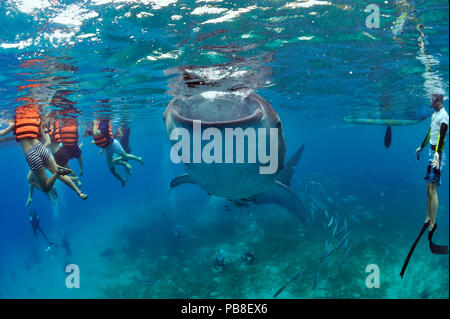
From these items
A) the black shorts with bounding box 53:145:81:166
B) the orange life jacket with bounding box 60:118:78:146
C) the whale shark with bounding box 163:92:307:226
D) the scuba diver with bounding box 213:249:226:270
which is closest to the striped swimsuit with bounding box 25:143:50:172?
the whale shark with bounding box 163:92:307:226

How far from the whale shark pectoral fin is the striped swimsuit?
4445 millimetres

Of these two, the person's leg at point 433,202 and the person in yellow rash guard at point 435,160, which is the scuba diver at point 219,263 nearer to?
the person in yellow rash guard at point 435,160

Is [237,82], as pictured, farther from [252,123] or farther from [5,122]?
[5,122]

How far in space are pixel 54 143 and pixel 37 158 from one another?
6.10 metres

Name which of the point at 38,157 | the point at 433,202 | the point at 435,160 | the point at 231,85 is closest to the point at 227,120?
the point at 435,160

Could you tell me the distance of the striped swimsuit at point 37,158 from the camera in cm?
545

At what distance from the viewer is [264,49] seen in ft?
28.6

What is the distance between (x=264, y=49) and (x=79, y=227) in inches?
1030

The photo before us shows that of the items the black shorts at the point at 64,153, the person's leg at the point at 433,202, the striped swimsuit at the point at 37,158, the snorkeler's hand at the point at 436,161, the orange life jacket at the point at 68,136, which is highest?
the snorkeler's hand at the point at 436,161

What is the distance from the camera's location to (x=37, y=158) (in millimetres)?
5523

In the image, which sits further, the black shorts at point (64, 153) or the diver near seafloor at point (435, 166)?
the black shorts at point (64, 153)

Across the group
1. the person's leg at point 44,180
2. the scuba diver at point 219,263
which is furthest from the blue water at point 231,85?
the person's leg at point 44,180

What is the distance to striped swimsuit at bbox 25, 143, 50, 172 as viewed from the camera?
5453 millimetres

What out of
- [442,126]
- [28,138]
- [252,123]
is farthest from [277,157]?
[28,138]
